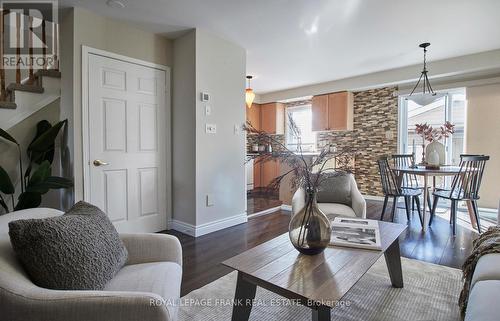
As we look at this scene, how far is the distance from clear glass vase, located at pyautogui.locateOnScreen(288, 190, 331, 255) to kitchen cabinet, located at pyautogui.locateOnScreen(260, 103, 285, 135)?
16.8 ft

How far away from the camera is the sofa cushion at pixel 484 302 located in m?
0.92

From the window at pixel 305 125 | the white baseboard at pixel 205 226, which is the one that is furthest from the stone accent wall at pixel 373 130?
the white baseboard at pixel 205 226

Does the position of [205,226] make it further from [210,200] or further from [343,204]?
[343,204]

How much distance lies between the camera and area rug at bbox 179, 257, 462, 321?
1.59 meters

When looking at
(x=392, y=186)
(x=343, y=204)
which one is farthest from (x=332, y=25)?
(x=392, y=186)

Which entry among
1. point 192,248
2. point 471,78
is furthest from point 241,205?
point 471,78

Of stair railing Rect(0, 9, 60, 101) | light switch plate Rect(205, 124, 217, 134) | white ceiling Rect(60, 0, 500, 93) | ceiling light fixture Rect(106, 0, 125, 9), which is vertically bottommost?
light switch plate Rect(205, 124, 217, 134)

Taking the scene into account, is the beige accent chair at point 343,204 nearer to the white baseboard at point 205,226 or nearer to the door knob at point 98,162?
the white baseboard at point 205,226

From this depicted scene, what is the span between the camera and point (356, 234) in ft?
5.41

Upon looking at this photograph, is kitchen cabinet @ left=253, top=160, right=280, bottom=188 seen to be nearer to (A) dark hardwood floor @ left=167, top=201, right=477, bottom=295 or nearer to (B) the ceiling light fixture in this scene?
(A) dark hardwood floor @ left=167, top=201, right=477, bottom=295

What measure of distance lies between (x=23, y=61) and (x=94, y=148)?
138 centimetres

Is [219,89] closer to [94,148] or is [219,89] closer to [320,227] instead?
[94,148]

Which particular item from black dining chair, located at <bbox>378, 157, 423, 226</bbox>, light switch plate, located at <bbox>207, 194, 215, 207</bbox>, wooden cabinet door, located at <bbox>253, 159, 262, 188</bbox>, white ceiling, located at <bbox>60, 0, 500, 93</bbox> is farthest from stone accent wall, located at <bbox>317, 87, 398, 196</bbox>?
light switch plate, located at <bbox>207, 194, 215, 207</bbox>

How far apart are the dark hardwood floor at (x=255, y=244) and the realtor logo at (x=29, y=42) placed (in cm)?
245
